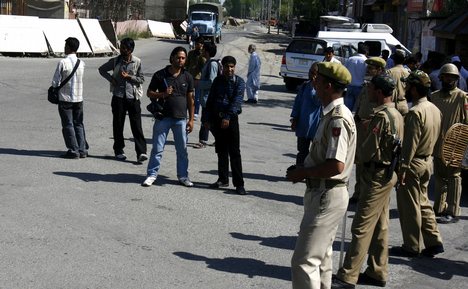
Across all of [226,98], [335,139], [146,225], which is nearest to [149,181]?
[226,98]

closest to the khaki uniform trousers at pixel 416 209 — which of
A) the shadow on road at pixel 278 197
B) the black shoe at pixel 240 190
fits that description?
the shadow on road at pixel 278 197

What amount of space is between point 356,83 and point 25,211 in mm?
8481

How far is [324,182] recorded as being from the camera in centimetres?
502

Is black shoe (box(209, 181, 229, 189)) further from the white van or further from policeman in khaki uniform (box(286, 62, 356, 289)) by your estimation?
the white van

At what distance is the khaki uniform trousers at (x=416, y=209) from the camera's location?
23.6 ft

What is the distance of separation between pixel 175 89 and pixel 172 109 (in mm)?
260

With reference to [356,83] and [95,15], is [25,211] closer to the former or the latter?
[356,83]

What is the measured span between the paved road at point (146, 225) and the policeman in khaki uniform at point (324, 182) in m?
1.38

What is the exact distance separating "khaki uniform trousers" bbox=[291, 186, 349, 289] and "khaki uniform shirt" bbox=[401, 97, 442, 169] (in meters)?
1.98

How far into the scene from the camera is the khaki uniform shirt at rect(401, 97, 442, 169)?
6.94 m

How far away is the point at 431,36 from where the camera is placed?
2662 cm

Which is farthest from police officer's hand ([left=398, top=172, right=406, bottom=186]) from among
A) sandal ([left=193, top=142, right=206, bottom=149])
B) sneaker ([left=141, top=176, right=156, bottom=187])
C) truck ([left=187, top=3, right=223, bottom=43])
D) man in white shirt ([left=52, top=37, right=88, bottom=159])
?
truck ([left=187, top=3, right=223, bottom=43])

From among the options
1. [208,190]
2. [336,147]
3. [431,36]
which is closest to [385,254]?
[336,147]

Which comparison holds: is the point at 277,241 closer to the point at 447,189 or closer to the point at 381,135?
the point at 381,135
